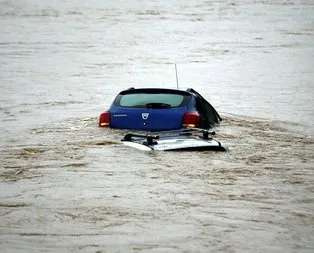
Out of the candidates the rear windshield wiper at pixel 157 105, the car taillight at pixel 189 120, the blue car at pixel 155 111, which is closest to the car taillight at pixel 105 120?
the blue car at pixel 155 111

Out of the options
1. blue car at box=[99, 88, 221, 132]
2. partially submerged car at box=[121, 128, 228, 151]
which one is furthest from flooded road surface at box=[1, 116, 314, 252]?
blue car at box=[99, 88, 221, 132]

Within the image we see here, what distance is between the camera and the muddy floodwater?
10.6 meters

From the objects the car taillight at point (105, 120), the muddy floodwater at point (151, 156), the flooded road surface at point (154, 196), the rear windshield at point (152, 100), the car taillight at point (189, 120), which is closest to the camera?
the flooded road surface at point (154, 196)

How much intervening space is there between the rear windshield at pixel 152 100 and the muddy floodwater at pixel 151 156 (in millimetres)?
784

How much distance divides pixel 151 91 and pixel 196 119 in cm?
107

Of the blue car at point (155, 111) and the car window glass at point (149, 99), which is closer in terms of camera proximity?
the blue car at point (155, 111)

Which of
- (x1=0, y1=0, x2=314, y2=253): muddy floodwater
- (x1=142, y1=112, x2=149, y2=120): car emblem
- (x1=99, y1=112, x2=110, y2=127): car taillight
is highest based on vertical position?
(x1=142, y1=112, x2=149, y2=120): car emblem

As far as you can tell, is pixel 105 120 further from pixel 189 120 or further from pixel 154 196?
pixel 154 196

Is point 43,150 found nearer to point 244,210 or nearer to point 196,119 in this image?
point 196,119

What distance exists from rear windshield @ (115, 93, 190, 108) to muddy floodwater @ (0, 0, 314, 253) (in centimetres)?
78

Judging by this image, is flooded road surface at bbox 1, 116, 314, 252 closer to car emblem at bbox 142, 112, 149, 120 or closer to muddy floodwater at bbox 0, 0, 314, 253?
muddy floodwater at bbox 0, 0, 314, 253

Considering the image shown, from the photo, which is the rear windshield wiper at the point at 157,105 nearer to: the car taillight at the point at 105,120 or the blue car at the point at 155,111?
the blue car at the point at 155,111

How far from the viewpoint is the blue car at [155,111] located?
16094 millimetres

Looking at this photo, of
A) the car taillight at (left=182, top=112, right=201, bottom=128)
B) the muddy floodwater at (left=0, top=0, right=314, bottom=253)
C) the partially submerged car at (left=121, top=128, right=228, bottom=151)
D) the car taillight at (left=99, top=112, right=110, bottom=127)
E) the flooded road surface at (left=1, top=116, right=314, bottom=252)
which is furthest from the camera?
the car taillight at (left=99, top=112, right=110, bottom=127)
